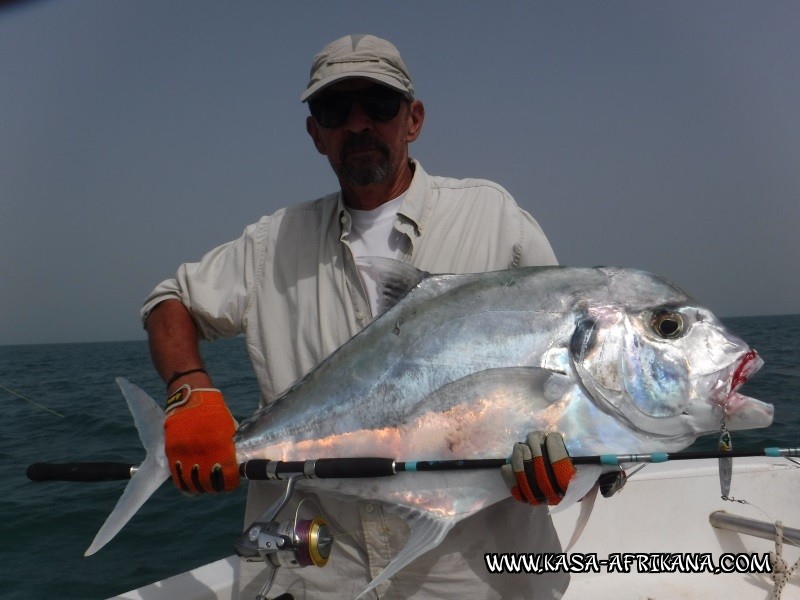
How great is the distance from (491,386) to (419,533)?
0.49 meters

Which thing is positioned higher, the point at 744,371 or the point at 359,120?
the point at 359,120

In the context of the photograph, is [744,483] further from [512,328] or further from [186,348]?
[186,348]

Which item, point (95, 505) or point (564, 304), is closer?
point (564, 304)

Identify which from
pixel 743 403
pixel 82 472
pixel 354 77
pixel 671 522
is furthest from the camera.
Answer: pixel 671 522

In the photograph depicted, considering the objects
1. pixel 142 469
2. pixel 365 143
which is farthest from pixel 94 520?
pixel 365 143

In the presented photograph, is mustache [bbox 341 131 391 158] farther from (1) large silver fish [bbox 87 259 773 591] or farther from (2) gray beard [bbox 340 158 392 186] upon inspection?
(1) large silver fish [bbox 87 259 773 591]

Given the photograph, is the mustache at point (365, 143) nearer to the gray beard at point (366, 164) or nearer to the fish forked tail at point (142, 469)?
the gray beard at point (366, 164)

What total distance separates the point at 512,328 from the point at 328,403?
66cm

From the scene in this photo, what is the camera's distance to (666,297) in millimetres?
1818

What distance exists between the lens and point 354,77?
2.32m

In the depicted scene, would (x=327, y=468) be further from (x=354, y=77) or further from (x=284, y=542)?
(x=354, y=77)

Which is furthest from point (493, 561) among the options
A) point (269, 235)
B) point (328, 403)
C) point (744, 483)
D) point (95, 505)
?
point (95, 505)

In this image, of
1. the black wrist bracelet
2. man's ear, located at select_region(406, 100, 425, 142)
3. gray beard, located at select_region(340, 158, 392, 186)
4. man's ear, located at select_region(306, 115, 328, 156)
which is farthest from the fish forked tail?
man's ear, located at select_region(406, 100, 425, 142)

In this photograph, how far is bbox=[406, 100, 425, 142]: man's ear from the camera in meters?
2.63
